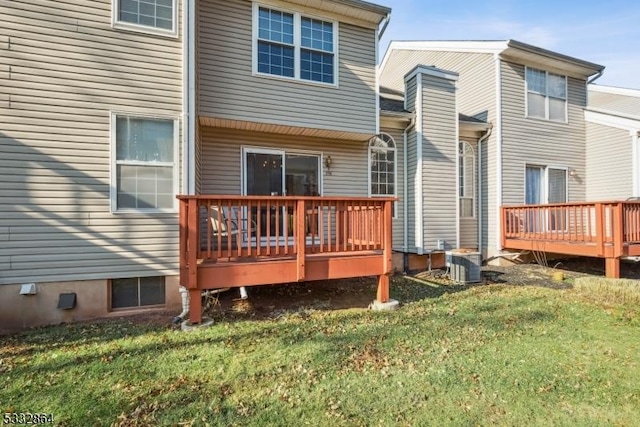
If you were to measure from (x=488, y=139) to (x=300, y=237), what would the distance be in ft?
24.2

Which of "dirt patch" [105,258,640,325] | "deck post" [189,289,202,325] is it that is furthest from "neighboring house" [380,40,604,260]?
"deck post" [189,289,202,325]

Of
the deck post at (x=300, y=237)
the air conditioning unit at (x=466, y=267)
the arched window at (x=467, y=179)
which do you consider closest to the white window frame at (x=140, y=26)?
the deck post at (x=300, y=237)

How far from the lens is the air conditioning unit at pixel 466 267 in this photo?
7.34 m

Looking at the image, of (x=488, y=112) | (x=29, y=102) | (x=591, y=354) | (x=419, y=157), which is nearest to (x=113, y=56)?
(x=29, y=102)

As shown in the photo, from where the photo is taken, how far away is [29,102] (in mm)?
4613

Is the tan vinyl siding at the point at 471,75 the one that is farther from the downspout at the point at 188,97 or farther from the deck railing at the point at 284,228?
the downspout at the point at 188,97

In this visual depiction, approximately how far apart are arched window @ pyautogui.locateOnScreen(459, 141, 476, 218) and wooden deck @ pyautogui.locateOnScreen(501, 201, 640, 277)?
88cm

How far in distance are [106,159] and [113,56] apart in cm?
158

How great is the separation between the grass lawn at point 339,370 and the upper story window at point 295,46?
4.80 meters

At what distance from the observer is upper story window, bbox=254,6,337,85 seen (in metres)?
6.57

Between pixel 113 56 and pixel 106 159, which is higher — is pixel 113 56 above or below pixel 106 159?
above

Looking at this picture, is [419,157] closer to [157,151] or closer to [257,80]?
[257,80]

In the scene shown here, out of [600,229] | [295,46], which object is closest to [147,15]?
[295,46]

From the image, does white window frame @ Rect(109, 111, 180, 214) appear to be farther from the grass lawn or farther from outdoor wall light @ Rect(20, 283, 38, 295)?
the grass lawn
